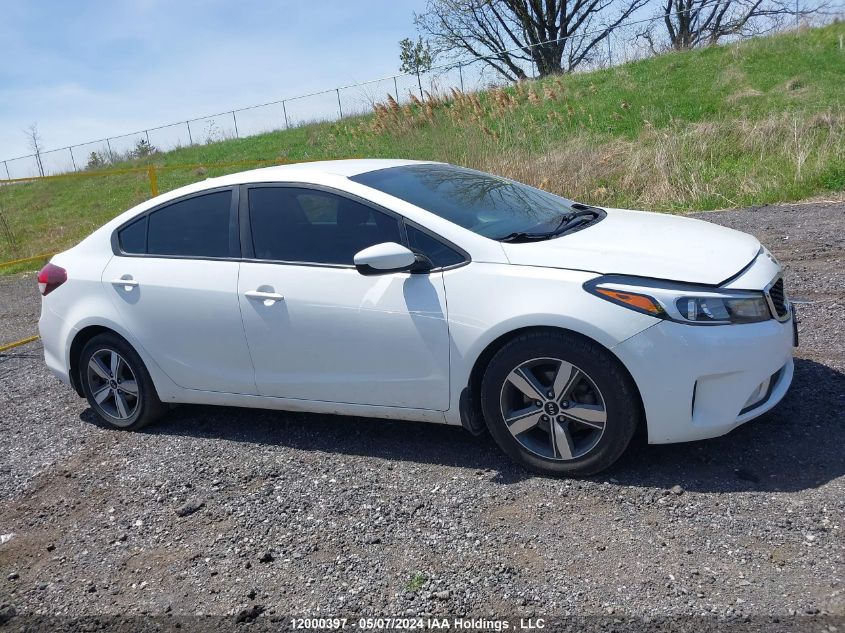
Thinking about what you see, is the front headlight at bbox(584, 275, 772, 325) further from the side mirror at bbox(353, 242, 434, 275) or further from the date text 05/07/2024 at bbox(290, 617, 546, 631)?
the date text 05/07/2024 at bbox(290, 617, 546, 631)

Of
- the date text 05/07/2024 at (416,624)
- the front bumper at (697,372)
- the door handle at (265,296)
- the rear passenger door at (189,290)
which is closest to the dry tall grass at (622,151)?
the rear passenger door at (189,290)

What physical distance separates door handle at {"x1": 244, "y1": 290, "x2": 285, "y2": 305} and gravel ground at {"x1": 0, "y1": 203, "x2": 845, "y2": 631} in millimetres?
909

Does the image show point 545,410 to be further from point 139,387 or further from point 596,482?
A: point 139,387

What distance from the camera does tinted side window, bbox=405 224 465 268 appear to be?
4.14 m

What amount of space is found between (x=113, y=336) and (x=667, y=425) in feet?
11.5

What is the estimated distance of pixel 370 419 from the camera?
5.11 m

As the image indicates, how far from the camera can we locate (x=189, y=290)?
4.86 metres

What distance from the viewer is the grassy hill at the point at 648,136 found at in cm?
1212

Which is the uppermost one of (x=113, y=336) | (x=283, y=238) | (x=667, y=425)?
(x=283, y=238)

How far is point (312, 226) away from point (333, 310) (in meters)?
0.60

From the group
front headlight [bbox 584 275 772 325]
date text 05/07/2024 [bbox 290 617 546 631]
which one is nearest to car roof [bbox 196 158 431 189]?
front headlight [bbox 584 275 772 325]

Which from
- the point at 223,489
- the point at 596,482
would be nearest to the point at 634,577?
the point at 596,482

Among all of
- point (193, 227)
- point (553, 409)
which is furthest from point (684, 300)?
point (193, 227)

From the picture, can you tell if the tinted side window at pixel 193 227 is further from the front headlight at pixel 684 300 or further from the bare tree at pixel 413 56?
the bare tree at pixel 413 56
